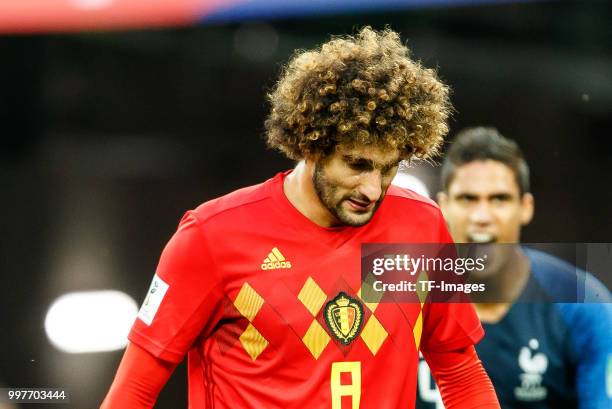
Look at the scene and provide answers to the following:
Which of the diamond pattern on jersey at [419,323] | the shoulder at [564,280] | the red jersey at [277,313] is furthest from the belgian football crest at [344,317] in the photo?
the shoulder at [564,280]

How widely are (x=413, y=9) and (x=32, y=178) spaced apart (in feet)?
3.67

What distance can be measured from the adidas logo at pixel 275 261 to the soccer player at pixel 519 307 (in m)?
0.70

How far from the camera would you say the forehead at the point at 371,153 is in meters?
1.56

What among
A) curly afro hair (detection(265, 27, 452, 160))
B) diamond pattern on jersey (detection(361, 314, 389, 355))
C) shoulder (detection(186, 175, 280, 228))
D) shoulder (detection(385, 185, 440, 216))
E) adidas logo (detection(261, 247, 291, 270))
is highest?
curly afro hair (detection(265, 27, 452, 160))

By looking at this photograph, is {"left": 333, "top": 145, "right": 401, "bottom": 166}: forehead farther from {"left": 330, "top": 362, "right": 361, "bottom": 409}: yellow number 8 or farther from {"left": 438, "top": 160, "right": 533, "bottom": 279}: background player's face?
{"left": 438, "top": 160, "right": 533, "bottom": 279}: background player's face

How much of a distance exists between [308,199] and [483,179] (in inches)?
30.6

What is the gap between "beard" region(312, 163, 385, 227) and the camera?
1573 millimetres

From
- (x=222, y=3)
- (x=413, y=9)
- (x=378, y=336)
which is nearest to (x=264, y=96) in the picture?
(x=222, y=3)

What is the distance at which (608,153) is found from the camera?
7.01ft

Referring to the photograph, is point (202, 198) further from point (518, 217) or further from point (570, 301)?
point (570, 301)

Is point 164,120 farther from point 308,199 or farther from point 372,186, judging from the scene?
point 372,186

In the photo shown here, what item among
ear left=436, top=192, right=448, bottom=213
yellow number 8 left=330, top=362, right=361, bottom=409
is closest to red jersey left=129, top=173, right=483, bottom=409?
yellow number 8 left=330, top=362, right=361, bottom=409

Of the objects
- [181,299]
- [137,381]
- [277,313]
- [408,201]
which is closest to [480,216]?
[408,201]

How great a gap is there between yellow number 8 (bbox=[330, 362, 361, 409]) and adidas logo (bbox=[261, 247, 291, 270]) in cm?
22
